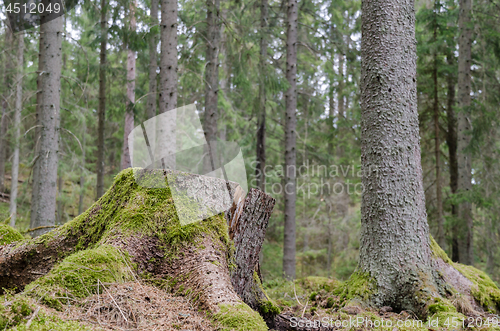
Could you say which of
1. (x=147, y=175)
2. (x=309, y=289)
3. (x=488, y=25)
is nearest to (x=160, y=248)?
(x=147, y=175)

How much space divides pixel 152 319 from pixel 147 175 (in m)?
1.32

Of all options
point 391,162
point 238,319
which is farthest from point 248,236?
point 391,162

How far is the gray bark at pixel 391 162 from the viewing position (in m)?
3.67

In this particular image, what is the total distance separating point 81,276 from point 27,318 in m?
0.47

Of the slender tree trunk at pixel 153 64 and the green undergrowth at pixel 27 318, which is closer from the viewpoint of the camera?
the green undergrowth at pixel 27 318

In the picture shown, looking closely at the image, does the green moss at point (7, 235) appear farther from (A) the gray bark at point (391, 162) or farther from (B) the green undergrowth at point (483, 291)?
(B) the green undergrowth at point (483, 291)

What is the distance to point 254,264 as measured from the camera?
→ 3246 millimetres

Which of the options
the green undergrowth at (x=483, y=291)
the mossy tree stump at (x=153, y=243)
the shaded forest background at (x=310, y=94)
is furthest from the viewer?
the shaded forest background at (x=310, y=94)

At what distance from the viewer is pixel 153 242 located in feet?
8.55

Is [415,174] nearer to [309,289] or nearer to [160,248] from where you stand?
[309,289]

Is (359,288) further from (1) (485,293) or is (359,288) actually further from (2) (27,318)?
(2) (27,318)

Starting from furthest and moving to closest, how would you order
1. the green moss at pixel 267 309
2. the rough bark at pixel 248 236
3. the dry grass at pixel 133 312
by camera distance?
the green moss at pixel 267 309
the rough bark at pixel 248 236
the dry grass at pixel 133 312

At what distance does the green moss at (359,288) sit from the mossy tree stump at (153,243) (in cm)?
133

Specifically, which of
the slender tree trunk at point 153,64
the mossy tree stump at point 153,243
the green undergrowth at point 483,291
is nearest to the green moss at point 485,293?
the green undergrowth at point 483,291
